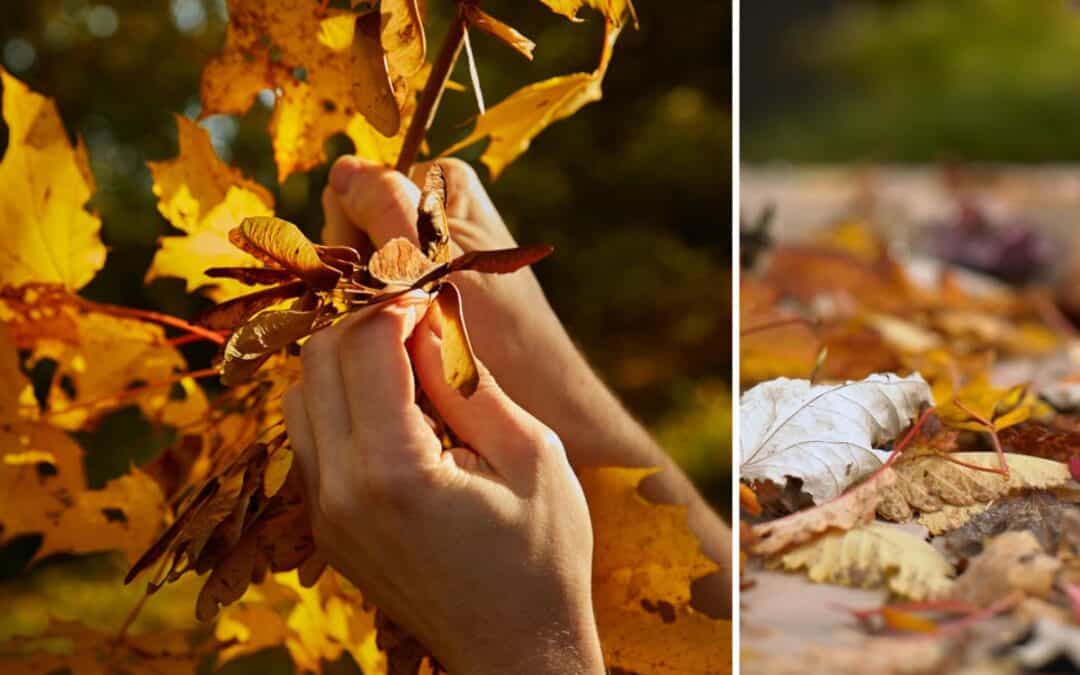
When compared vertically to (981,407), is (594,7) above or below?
above

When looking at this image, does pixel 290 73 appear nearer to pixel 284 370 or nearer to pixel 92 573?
pixel 284 370

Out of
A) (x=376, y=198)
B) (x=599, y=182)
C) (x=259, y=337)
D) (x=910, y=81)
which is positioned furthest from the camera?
(x=910, y=81)

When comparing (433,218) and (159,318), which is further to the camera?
(159,318)

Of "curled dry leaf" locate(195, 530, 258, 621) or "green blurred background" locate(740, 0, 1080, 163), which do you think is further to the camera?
"green blurred background" locate(740, 0, 1080, 163)

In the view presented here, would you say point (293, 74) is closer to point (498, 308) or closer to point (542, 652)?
point (498, 308)

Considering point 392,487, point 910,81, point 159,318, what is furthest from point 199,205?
point 910,81

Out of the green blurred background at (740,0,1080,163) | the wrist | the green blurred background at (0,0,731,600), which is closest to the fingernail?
the wrist

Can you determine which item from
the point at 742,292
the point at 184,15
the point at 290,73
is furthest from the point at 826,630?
the point at 184,15

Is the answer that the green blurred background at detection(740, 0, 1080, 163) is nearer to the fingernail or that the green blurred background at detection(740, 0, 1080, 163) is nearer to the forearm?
the forearm
